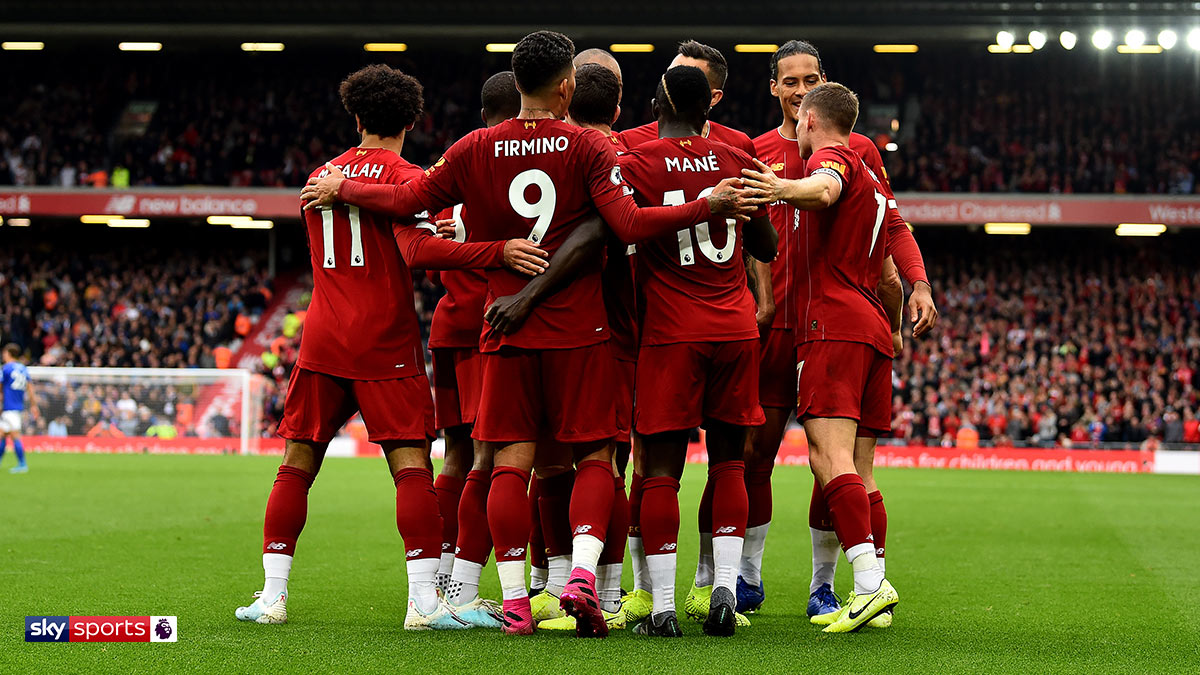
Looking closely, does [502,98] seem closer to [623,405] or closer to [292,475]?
[623,405]

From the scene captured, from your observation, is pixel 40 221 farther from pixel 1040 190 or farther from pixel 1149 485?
pixel 1149 485

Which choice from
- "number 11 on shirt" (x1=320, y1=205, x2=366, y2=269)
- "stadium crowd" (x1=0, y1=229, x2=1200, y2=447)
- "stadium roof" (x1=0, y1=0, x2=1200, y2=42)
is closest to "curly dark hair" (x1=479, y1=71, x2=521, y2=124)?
"number 11 on shirt" (x1=320, y1=205, x2=366, y2=269)

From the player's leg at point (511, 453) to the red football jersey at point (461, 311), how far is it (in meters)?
0.67

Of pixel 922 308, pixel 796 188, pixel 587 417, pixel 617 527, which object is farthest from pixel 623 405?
pixel 922 308

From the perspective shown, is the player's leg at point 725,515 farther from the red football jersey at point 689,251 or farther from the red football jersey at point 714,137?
the red football jersey at point 714,137

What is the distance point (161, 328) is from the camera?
1186 inches

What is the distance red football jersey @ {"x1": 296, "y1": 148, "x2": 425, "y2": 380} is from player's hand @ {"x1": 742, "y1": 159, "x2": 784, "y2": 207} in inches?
57.1

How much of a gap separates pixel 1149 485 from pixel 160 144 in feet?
84.4

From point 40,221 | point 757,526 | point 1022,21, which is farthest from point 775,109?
point 757,526

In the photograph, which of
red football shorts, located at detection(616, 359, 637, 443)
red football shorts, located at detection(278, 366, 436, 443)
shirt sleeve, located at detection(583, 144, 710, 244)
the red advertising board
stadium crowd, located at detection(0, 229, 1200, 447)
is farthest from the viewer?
the red advertising board

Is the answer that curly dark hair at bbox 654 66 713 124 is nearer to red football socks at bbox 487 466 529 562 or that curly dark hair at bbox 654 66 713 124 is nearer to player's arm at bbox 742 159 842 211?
player's arm at bbox 742 159 842 211

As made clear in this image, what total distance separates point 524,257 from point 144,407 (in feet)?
71.3

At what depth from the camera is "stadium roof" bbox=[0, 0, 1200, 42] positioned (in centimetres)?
2722

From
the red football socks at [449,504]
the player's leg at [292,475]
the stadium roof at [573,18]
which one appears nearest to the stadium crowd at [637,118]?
the stadium roof at [573,18]
